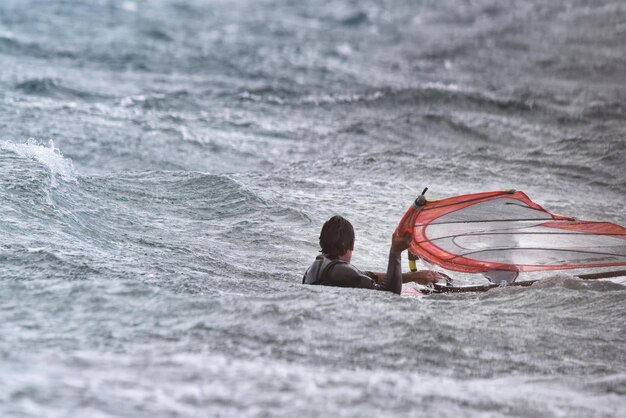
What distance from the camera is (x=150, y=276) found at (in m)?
6.80

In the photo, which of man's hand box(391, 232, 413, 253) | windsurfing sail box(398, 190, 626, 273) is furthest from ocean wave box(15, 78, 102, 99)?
man's hand box(391, 232, 413, 253)

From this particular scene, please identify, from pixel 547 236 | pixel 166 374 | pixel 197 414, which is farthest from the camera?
pixel 547 236

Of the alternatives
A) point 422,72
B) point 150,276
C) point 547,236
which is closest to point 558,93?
point 422,72

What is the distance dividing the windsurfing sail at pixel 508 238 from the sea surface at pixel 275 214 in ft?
1.24

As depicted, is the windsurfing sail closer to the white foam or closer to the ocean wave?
the white foam

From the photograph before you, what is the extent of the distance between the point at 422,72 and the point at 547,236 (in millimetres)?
16019

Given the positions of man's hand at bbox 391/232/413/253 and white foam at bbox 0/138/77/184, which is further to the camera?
white foam at bbox 0/138/77/184

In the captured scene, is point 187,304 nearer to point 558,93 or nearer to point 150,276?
point 150,276

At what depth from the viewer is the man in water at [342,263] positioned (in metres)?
6.30

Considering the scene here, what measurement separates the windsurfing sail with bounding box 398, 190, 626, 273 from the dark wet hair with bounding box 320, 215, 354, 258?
126 centimetres

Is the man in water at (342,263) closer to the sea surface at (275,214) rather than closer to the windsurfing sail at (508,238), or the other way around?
the sea surface at (275,214)

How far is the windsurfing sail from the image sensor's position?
7508mm

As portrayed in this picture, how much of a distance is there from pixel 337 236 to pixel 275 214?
378 centimetres

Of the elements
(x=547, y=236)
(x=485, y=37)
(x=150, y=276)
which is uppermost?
(x=485, y=37)
